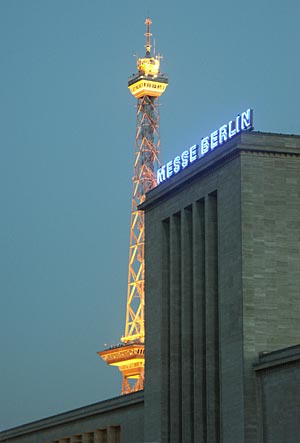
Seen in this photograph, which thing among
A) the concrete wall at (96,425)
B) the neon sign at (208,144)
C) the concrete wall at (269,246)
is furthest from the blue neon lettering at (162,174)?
the concrete wall at (96,425)

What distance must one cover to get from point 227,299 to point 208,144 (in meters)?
9.76

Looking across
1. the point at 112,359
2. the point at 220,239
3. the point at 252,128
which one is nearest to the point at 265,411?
the point at 220,239

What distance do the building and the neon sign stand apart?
2.00 feet

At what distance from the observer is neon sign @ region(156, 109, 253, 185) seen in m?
72.6

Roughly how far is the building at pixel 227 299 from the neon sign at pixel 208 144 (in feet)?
2.00

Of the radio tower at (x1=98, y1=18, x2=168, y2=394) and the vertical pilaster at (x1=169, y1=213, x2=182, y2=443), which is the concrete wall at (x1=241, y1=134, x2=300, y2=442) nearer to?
the vertical pilaster at (x1=169, y1=213, x2=182, y2=443)

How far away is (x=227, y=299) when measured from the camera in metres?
71.8

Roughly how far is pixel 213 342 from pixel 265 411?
7179 millimetres

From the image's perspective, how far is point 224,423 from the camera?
231ft

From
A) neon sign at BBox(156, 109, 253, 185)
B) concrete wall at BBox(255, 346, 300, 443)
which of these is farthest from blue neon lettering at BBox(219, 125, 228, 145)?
concrete wall at BBox(255, 346, 300, 443)

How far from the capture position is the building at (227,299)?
68312mm

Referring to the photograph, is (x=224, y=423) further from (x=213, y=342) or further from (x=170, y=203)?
(x=170, y=203)

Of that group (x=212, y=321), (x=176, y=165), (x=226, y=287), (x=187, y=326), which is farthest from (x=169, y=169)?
(x=226, y=287)

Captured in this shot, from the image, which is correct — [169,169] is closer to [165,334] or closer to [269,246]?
[165,334]
